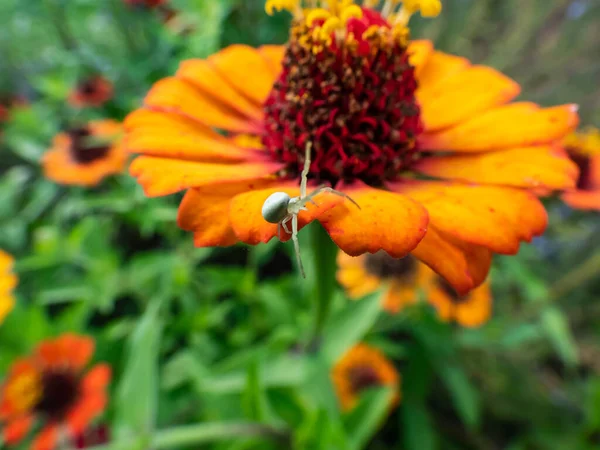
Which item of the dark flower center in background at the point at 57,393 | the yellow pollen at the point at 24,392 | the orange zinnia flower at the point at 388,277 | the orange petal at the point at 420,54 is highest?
the orange petal at the point at 420,54

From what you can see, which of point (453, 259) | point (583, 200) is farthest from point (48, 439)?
point (583, 200)

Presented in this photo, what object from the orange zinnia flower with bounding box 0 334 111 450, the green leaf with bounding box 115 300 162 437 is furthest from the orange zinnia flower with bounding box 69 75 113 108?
the green leaf with bounding box 115 300 162 437

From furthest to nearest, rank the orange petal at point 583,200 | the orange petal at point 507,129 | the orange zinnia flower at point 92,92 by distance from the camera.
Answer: the orange zinnia flower at point 92,92 < the orange petal at point 583,200 < the orange petal at point 507,129

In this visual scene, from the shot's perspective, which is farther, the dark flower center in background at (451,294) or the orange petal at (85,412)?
the dark flower center in background at (451,294)

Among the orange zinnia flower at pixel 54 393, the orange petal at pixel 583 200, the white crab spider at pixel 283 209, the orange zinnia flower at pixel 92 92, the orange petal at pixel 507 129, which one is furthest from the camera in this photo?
the orange zinnia flower at pixel 92 92

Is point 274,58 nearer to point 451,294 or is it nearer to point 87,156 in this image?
point 451,294

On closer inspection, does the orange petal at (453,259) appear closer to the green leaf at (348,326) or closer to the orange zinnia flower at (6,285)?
the green leaf at (348,326)

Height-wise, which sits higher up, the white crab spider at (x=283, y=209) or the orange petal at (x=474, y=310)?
the white crab spider at (x=283, y=209)

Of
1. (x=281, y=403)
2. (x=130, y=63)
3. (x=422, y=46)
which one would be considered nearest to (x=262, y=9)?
(x=130, y=63)

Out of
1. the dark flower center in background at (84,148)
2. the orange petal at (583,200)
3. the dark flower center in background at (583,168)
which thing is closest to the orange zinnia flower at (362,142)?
the orange petal at (583,200)
